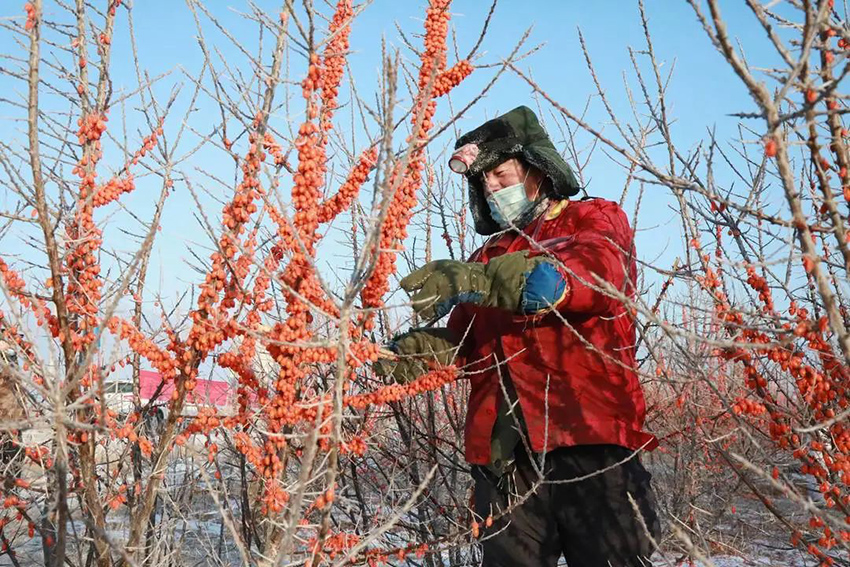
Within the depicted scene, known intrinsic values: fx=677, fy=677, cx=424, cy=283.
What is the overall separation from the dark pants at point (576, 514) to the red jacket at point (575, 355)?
0.30 feet

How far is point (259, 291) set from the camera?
91.0 inches

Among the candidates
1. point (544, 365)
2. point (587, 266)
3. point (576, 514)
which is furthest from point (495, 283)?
point (576, 514)

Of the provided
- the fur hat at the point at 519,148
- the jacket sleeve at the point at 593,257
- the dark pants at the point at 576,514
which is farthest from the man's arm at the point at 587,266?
the dark pants at the point at 576,514

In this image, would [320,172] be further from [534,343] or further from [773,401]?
[773,401]

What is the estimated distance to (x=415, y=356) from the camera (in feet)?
8.26

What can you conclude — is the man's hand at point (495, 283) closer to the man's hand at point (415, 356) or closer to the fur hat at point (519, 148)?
the man's hand at point (415, 356)

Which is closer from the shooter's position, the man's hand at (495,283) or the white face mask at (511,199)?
the man's hand at (495,283)

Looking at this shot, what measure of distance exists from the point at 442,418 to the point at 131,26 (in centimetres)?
347

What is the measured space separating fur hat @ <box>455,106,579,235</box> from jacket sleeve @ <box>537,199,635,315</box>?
0.68ft

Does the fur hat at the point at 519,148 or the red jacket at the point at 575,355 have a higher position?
the fur hat at the point at 519,148

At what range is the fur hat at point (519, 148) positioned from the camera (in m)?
2.54

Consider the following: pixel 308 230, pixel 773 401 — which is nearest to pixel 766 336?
pixel 773 401

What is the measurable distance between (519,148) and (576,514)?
1359 millimetres

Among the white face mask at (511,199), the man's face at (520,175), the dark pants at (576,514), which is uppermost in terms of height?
the man's face at (520,175)
